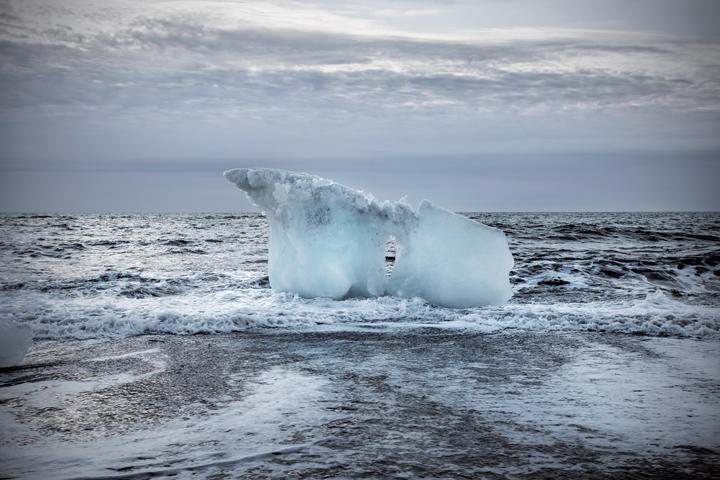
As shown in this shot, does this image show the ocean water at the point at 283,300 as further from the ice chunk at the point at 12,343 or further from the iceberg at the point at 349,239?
the ice chunk at the point at 12,343

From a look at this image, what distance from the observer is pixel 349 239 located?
906 centimetres

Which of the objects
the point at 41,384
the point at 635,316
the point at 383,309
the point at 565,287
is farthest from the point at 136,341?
the point at 565,287

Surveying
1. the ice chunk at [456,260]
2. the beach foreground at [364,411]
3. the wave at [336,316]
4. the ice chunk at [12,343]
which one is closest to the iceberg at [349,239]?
the ice chunk at [456,260]

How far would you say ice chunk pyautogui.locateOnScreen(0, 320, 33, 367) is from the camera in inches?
193

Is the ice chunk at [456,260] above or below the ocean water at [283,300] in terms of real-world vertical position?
→ above

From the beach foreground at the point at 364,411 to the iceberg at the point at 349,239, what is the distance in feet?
9.42

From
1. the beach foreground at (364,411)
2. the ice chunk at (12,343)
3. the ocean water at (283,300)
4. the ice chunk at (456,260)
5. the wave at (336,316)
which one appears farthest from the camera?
the ice chunk at (456,260)

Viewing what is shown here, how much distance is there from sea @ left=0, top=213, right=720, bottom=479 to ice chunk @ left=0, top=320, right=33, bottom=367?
0.47ft

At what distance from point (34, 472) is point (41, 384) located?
1.83 metres

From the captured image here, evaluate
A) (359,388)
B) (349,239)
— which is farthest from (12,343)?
(349,239)

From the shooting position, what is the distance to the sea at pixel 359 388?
2.91 m

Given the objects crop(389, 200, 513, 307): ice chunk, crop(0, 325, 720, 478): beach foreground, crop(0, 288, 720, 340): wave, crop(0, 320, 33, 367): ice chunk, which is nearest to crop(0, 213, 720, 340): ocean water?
crop(0, 288, 720, 340): wave

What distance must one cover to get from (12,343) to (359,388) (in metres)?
3.29

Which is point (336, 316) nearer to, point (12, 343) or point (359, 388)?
point (359, 388)
